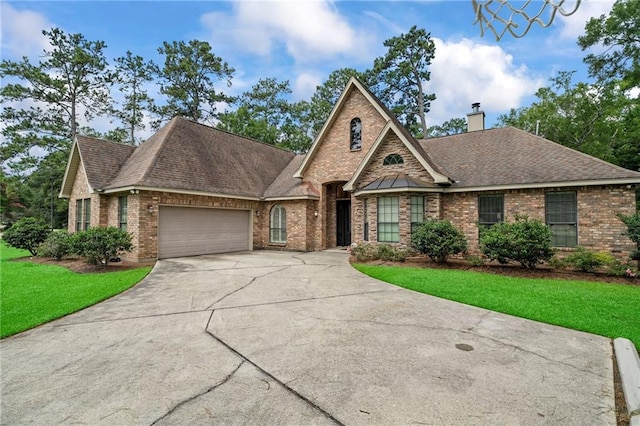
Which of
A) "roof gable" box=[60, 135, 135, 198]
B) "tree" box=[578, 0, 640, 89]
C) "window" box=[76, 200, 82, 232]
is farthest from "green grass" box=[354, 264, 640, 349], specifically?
"tree" box=[578, 0, 640, 89]

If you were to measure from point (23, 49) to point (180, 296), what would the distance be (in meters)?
29.6

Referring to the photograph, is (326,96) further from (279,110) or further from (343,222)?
(343,222)

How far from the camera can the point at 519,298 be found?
6414 millimetres

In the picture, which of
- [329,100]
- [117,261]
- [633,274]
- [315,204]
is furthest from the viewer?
[329,100]

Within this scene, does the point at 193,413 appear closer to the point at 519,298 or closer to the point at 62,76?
the point at 519,298

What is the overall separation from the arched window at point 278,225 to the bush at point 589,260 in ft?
39.5

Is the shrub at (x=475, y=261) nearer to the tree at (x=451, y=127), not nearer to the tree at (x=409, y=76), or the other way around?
the tree at (x=409, y=76)

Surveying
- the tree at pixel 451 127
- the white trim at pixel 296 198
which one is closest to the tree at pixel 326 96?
the tree at pixel 451 127

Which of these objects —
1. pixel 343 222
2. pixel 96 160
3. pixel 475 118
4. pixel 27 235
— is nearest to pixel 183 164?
pixel 96 160

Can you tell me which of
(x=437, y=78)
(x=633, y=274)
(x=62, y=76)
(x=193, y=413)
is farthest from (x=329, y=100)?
(x=193, y=413)

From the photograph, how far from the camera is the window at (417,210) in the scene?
39.2 ft

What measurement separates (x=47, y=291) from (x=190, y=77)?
30.1 meters

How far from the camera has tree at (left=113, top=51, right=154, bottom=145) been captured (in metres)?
29.8

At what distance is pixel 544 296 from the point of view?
656 cm
